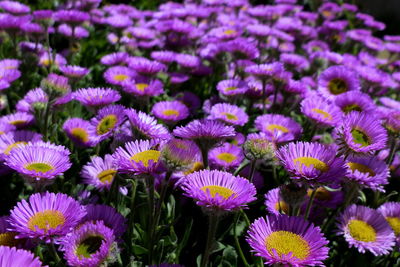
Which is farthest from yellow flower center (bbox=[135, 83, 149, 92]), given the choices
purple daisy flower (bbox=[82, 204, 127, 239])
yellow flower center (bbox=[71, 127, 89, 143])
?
purple daisy flower (bbox=[82, 204, 127, 239])

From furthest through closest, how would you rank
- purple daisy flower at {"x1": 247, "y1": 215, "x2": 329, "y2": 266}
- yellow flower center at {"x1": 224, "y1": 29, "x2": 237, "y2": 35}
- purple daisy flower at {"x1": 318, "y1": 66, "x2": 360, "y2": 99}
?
1. yellow flower center at {"x1": 224, "y1": 29, "x2": 237, "y2": 35}
2. purple daisy flower at {"x1": 318, "y1": 66, "x2": 360, "y2": 99}
3. purple daisy flower at {"x1": 247, "y1": 215, "x2": 329, "y2": 266}

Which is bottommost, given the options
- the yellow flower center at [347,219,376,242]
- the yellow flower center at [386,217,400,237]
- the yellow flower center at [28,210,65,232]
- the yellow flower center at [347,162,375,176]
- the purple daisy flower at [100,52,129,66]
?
the yellow flower center at [386,217,400,237]

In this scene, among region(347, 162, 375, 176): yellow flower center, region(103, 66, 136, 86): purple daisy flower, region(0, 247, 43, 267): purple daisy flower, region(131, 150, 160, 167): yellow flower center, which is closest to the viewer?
region(0, 247, 43, 267): purple daisy flower

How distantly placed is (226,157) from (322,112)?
66 cm

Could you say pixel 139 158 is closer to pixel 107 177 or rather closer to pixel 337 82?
pixel 107 177

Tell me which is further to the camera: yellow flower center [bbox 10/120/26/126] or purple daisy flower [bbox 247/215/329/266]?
yellow flower center [bbox 10/120/26/126]

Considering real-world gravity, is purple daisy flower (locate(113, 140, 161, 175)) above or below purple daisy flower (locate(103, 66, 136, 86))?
above

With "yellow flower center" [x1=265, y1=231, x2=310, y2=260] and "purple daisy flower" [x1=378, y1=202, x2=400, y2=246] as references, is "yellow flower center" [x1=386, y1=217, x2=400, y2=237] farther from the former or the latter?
"yellow flower center" [x1=265, y1=231, x2=310, y2=260]

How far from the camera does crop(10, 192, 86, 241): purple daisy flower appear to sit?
1364mm

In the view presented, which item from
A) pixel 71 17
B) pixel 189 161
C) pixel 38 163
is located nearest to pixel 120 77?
pixel 71 17

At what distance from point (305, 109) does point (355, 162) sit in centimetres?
42

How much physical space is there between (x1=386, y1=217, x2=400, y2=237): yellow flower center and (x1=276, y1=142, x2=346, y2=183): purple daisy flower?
0.73 meters

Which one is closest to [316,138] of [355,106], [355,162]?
[355,106]

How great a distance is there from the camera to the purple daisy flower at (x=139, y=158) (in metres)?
1.50
